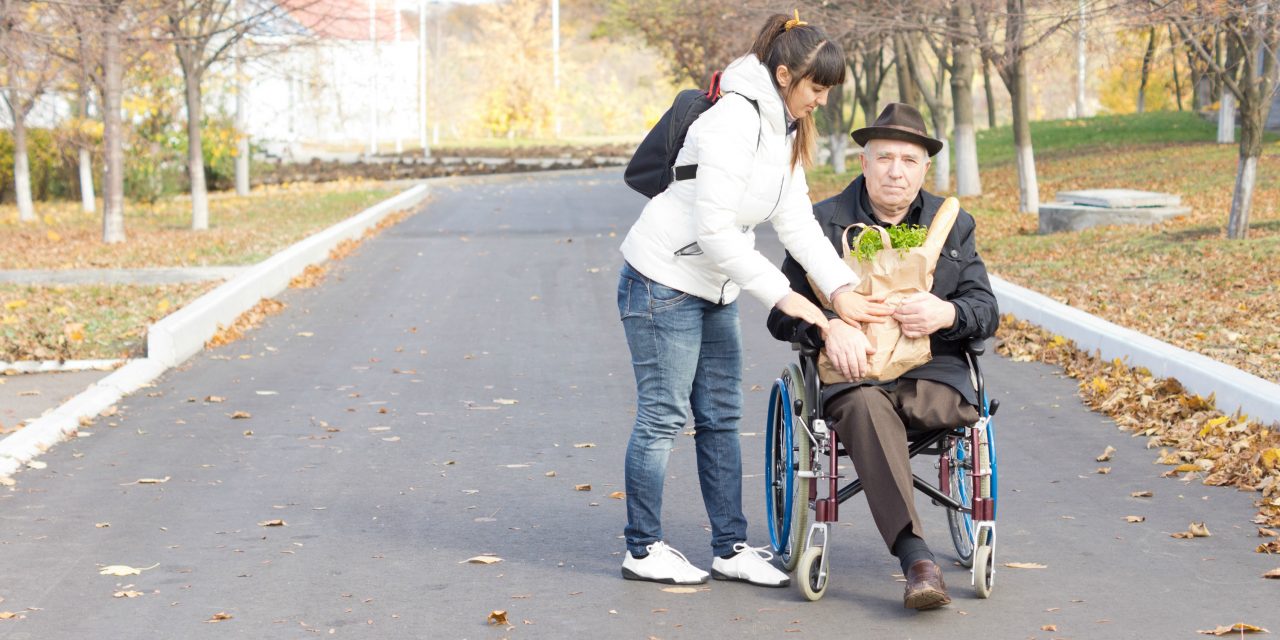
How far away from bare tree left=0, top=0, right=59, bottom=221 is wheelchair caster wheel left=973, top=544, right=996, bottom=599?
9.61 m

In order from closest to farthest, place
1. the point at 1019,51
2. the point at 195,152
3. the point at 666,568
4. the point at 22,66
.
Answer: the point at 666,568 → the point at 22,66 → the point at 1019,51 → the point at 195,152

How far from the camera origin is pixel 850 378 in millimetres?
5020

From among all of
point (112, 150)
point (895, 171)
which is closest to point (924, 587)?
point (895, 171)

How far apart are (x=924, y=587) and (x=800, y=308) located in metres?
0.94

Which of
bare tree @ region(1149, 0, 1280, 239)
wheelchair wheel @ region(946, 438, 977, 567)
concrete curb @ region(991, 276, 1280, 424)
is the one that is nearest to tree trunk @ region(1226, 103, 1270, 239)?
bare tree @ region(1149, 0, 1280, 239)

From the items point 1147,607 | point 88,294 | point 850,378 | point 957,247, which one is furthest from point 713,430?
point 88,294

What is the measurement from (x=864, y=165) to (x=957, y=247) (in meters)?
0.45

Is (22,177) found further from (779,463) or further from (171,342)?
(779,463)

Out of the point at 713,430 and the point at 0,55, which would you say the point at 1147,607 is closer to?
the point at 713,430

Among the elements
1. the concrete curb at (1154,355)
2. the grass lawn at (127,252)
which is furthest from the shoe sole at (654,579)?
the grass lawn at (127,252)

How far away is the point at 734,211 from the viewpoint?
4832 mm

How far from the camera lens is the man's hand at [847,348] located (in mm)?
4973

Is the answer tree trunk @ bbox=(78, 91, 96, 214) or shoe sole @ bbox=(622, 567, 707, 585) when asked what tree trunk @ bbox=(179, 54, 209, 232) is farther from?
shoe sole @ bbox=(622, 567, 707, 585)

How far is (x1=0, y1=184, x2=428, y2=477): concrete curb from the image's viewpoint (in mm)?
7926
